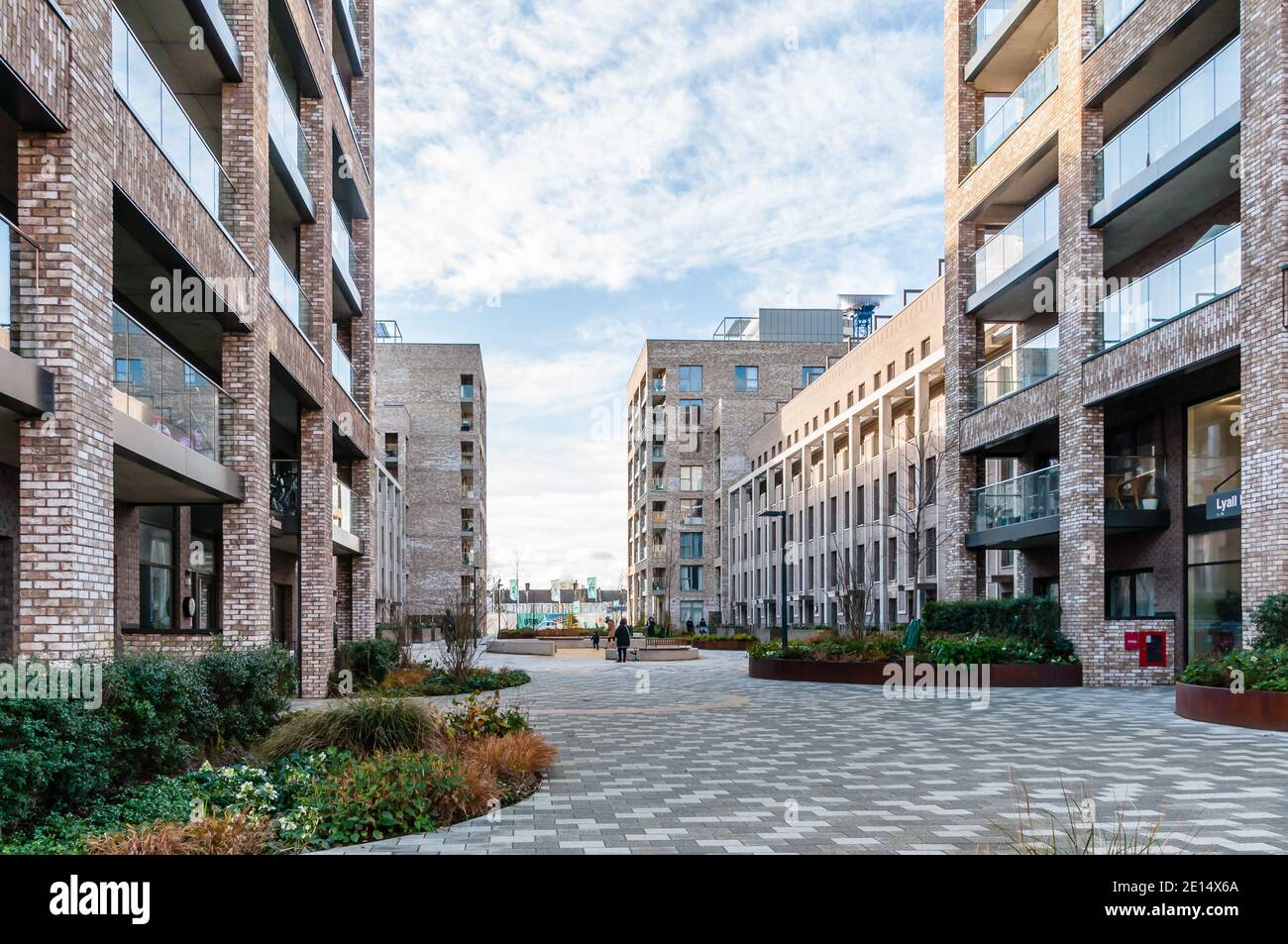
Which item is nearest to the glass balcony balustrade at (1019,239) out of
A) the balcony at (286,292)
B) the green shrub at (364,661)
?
the balcony at (286,292)

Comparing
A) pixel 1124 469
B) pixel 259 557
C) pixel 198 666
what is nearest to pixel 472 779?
pixel 198 666

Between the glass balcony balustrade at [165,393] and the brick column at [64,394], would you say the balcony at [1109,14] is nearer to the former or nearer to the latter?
the glass balcony balustrade at [165,393]

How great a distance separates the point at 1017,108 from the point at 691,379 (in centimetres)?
6157

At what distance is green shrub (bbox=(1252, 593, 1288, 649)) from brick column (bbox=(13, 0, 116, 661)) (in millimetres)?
16093

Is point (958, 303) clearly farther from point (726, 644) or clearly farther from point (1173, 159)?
point (726, 644)

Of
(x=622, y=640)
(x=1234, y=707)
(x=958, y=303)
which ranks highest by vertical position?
(x=958, y=303)

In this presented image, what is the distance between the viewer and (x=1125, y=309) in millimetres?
23031

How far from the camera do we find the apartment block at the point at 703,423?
283 ft

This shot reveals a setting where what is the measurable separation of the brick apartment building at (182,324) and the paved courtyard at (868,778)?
5314mm

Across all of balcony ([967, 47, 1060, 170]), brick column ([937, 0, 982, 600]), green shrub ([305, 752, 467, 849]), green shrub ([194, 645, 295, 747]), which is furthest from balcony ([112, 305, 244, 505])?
balcony ([967, 47, 1060, 170])

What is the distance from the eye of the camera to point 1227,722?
1550cm

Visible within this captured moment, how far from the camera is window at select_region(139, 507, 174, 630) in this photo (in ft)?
64.7

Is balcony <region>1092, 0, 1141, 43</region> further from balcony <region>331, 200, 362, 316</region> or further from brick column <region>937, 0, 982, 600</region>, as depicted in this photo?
balcony <region>331, 200, 362, 316</region>

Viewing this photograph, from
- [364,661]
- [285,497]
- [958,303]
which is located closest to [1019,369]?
[958,303]
